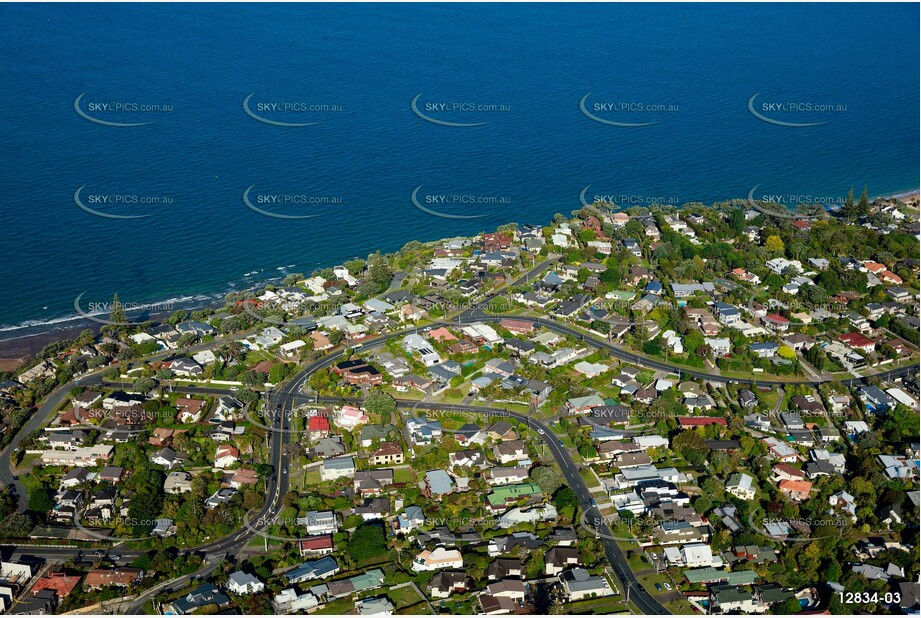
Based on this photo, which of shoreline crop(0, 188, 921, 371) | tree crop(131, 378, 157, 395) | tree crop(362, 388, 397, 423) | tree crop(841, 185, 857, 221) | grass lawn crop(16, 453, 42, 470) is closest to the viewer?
grass lawn crop(16, 453, 42, 470)

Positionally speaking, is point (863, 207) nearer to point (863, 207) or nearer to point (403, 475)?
point (863, 207)

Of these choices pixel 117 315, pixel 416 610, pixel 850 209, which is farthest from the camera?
pixel 850 209

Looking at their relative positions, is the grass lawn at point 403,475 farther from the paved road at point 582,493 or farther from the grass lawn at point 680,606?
the grass lawn at point 680,606

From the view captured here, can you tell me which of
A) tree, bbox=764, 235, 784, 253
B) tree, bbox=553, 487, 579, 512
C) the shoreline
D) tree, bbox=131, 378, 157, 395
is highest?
tree, bbox=764, 235, 784, 253

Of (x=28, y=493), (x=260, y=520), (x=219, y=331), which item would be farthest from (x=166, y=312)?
(x=260, y=520)

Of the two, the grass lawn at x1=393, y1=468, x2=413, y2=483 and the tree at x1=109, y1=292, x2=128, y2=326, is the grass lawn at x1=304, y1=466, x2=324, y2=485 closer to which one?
the grass lawn at x1=393, y1=468, x2=413, y2=483

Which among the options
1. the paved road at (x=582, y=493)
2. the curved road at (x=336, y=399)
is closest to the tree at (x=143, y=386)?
the curved road at (x=336, y=399)

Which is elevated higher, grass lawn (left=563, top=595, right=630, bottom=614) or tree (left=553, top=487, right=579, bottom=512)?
tree (left=553, top=487, right=579, bottom=512)

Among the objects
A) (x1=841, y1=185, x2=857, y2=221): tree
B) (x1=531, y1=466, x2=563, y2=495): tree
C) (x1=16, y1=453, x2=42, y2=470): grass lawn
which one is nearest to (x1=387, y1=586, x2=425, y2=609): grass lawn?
(x1=531, y1=466, x2=563, y2=495): tree

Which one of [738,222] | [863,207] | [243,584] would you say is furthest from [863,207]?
[243,584]
